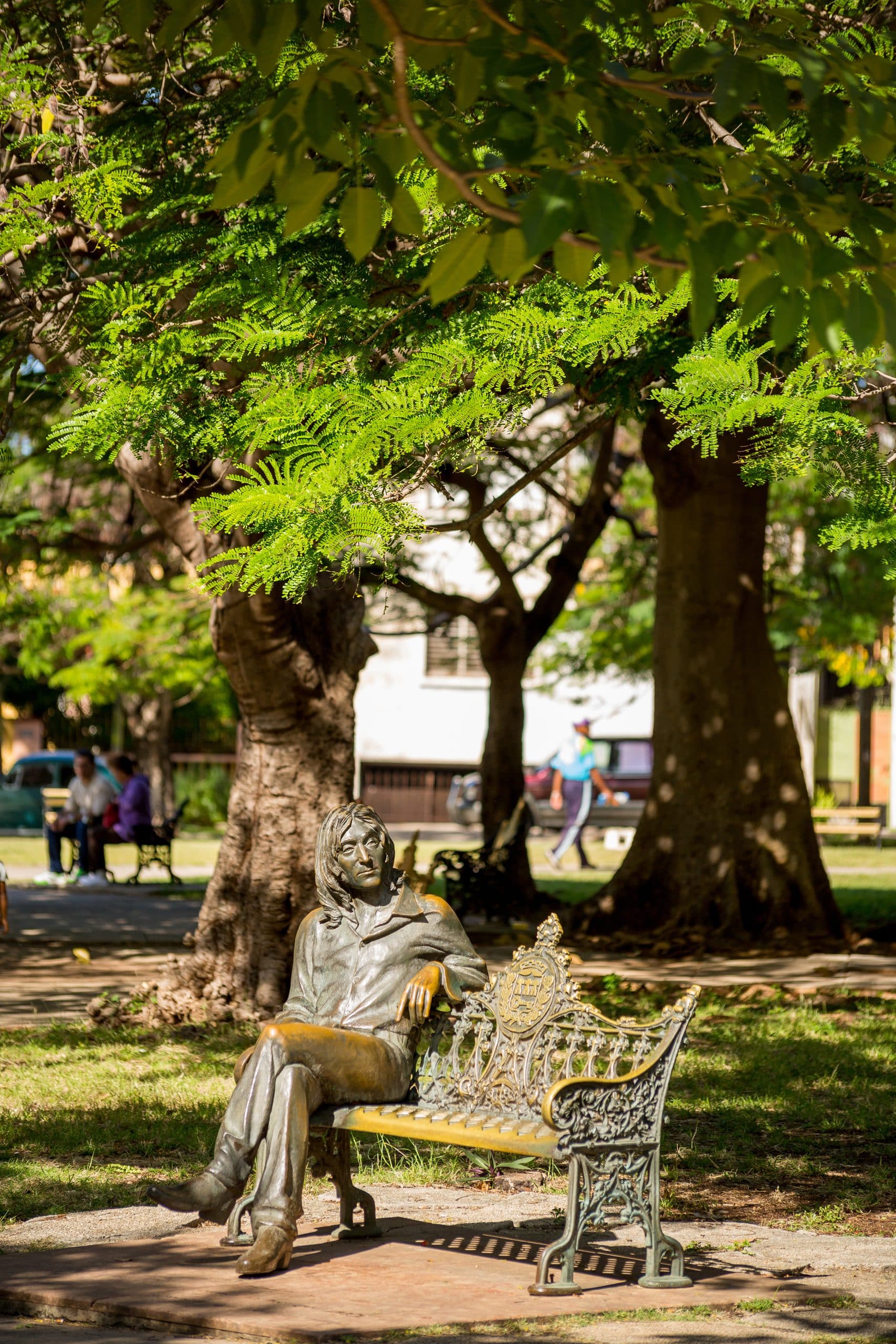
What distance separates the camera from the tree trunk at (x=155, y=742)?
110 feet

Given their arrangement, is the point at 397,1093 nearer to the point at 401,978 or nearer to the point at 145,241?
the point at 401,978

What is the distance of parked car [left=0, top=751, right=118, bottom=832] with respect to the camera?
1288 inches

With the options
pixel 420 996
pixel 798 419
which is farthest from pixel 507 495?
pixel 420 996

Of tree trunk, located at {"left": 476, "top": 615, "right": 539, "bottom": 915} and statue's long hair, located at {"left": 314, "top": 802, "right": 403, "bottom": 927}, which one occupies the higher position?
tree trunk, located at {"left": 476, "top": 615, "right": 539, "bottom": 915}

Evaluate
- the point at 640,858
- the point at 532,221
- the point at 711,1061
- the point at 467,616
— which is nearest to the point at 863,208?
the point at 532,221

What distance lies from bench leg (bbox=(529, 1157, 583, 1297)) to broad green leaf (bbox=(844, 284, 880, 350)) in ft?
8.27

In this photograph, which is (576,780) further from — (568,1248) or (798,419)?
(568,1248)

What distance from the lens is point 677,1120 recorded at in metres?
7.83

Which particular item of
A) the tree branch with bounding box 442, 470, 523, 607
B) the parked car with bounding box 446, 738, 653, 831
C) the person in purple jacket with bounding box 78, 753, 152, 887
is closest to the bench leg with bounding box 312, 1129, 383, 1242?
the tree branch with bounding box 442, 470, 523, 607

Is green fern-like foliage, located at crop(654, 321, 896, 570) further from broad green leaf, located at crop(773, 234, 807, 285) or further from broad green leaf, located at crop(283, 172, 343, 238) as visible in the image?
broad green leaf, located at crop(283, 172, 343, 238)

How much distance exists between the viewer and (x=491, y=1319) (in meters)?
4.64

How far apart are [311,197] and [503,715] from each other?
12.8 metres

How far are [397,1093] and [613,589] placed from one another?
22.3m

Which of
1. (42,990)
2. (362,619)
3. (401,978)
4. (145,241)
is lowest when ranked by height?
(42,990)
